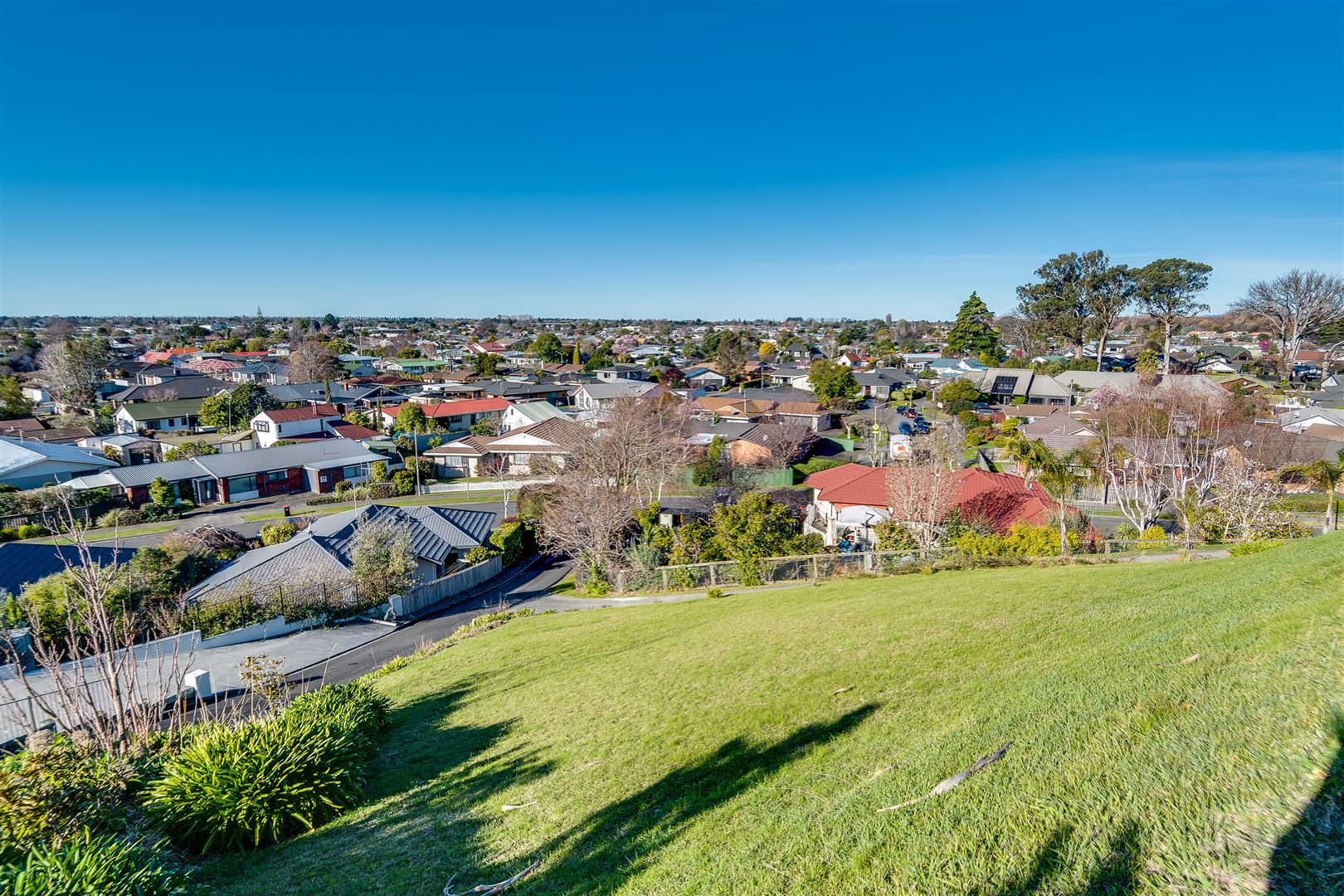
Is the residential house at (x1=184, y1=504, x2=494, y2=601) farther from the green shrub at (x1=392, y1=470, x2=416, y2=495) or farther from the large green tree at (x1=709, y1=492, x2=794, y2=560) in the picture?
the green shrub at (x1=392, y1=470, x2=416, y2=495)

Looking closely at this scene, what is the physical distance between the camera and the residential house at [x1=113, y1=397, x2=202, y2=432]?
6181cm

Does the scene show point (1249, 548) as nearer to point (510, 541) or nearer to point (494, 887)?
point (494, 887)

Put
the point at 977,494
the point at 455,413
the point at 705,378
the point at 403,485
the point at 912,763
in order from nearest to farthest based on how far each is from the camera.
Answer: the point at 912,763
the point at 977,494
the point at 403,485
the point at 455,413
the point at 705,378

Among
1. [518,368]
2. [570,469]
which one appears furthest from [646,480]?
[518,368]

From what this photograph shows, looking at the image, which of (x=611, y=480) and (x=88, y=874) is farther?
(x=611, y=480)

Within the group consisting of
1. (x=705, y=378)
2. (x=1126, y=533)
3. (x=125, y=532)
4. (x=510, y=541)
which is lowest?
(x=125, y=532)

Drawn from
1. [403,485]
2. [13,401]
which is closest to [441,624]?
[403,485]

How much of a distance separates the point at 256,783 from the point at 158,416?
7028 cm

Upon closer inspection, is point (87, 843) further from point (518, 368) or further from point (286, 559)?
point (518, 368)

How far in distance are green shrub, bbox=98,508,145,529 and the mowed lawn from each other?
36.5 meters

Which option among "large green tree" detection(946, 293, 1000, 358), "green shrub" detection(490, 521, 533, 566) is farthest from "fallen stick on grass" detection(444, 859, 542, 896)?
"large green tree" detection(946, 293, 1000, 358)

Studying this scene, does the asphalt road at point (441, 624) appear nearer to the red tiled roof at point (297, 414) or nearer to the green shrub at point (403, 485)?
the green shrub at point (403, 485)

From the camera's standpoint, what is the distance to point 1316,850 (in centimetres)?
390

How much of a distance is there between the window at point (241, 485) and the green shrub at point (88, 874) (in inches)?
1794
